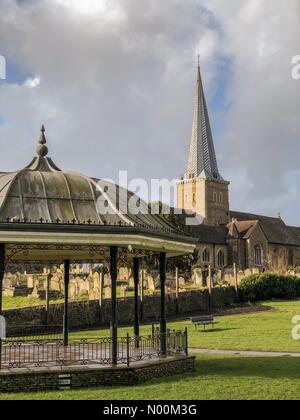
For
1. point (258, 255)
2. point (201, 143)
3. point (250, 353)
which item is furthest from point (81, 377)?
point (201, 143)

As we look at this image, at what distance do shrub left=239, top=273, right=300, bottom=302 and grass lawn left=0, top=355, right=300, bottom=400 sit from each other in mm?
33815

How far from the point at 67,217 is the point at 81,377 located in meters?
4.44

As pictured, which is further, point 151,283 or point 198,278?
point 198,278

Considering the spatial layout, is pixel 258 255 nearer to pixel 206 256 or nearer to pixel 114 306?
pixel 206 256

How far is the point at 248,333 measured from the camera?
1177 inches

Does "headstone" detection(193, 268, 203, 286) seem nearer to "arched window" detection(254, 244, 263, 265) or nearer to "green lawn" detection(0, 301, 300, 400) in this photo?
"green lawn" detection(0, 301, 300, 400)

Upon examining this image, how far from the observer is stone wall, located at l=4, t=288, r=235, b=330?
120 ft

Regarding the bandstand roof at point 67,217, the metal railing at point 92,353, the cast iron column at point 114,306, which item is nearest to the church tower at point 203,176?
the metal railing at point 92,353

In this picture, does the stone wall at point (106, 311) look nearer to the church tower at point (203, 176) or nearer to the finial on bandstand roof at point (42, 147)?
the finial on bandstand roof at point (42, 147)

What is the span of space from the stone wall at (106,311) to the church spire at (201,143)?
77.3 m

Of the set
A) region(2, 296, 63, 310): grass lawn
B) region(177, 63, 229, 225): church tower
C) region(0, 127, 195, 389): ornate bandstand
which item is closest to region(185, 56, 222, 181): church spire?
region(177, 63, 229, 225): church tower

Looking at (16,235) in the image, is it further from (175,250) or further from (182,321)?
(182,321)

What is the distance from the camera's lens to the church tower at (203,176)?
12350 centimetres
